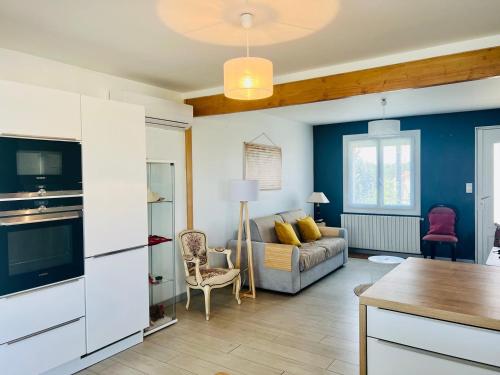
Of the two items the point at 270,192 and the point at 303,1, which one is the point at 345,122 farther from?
the point at 303,1

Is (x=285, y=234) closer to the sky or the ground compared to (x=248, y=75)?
closer to the ground

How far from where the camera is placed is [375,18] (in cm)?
240

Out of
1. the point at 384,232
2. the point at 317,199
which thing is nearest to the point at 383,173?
the point at 384,232

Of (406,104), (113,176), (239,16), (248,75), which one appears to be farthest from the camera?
(406,104)

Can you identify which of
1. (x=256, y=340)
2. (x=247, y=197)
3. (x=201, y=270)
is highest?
(x=247, y=197)

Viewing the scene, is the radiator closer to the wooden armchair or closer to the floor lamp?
the floor lamp

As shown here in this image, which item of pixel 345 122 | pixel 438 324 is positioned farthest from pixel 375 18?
pixel 345 122

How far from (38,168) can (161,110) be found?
4.98 feet

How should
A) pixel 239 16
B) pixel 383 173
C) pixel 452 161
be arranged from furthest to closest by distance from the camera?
pixel 383 173 → pixel 452 161 → pixel 239 16

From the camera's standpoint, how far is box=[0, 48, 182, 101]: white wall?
116 inches

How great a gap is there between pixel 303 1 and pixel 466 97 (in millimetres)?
3773

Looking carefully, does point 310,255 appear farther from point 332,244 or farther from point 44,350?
point 44,350

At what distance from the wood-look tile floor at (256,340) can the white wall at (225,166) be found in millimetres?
999

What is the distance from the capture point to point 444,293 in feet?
5.96
